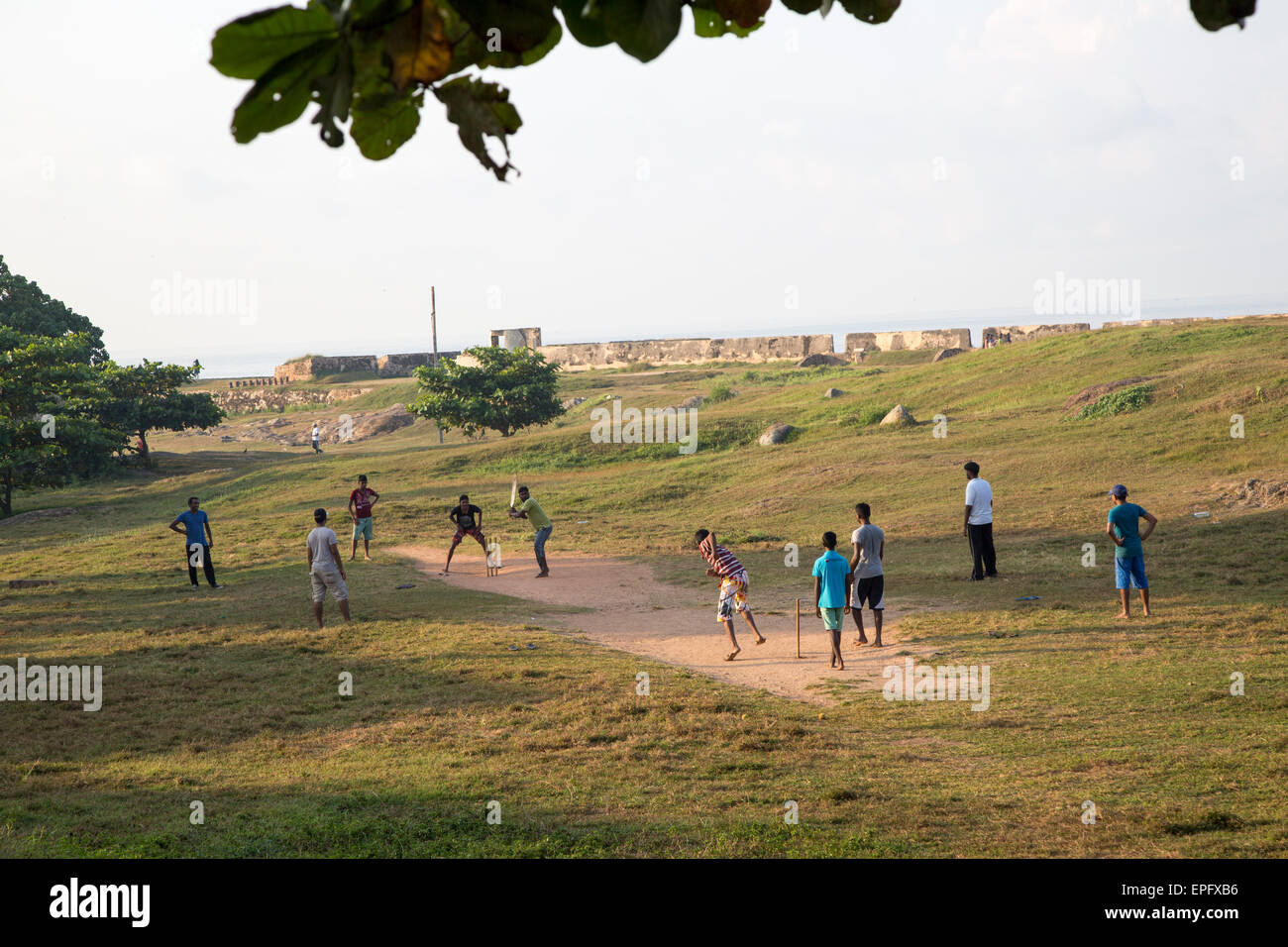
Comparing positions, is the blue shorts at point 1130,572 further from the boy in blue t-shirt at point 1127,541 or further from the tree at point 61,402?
the tree at point 61,402

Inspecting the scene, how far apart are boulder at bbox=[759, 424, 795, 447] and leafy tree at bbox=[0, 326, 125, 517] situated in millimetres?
17041

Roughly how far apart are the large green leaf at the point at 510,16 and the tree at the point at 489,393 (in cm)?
3452

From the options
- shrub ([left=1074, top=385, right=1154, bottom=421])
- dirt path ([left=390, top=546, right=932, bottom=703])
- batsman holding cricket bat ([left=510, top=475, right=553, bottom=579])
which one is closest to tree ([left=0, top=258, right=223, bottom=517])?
dirt path ([left=390, top=546, right=932, bottom=703])

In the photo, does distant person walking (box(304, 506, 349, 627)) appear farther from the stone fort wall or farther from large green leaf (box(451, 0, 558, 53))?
the stone fort wall

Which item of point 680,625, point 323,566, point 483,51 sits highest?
point 483,51

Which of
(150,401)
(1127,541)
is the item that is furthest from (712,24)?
(150,401)

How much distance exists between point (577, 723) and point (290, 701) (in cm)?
301

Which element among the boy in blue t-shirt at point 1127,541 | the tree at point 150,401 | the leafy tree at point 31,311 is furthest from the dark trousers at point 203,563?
the leafy tree at point 31,311

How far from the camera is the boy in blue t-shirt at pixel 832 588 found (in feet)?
36.3

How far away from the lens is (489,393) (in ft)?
120

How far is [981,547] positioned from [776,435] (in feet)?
50.0

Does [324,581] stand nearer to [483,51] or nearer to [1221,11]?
[483,51]

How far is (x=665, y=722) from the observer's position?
891 cm

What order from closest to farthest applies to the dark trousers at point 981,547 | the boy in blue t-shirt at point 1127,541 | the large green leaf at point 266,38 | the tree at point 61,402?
the large green leaf at point 266,38 → the boy in blue t-shirt at point 1127,541 → the dark trousers at point 981,547 → the tree at point 61,402
